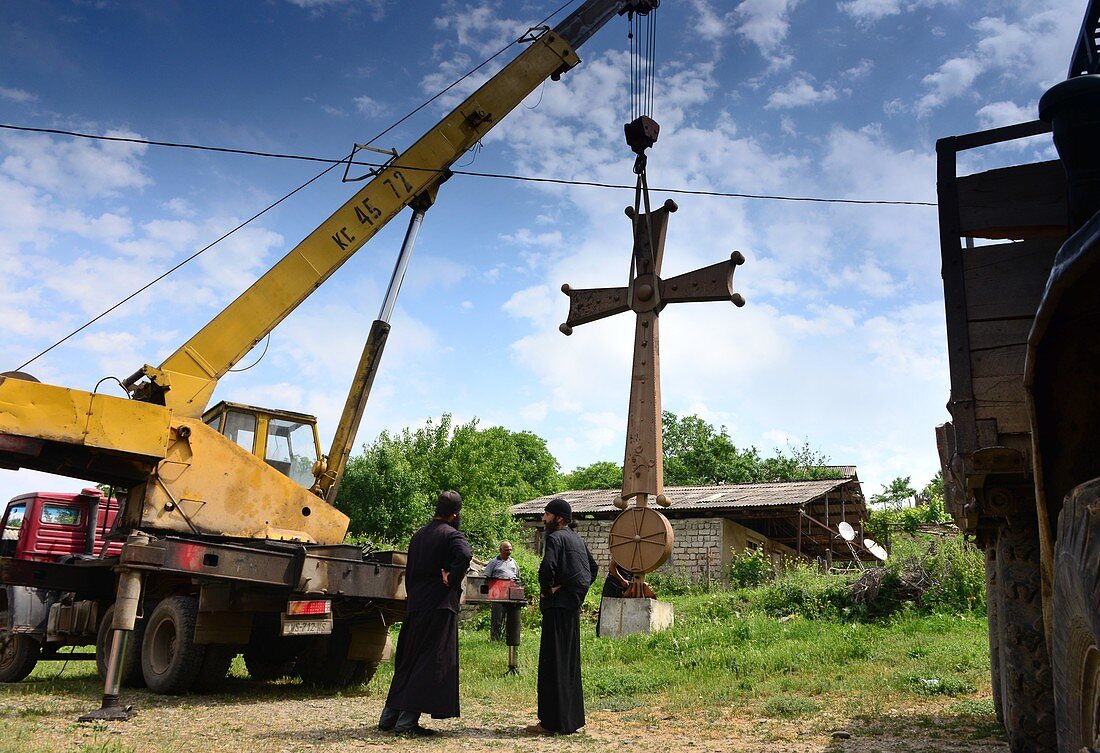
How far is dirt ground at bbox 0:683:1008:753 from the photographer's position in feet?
17.5

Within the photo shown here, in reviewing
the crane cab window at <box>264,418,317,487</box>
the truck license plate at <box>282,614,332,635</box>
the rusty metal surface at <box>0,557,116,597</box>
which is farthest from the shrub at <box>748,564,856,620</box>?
the rusty metal surface at <box>0,557,116,597</box>

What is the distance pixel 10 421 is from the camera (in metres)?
7.16

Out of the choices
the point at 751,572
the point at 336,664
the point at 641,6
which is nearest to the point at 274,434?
the point at 336,664

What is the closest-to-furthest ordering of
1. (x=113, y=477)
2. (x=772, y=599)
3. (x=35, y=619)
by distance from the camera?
(x=113, y=477) → (x=35, y=619) → (x=772, y=599)

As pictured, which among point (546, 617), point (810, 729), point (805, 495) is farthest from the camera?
point (805, 495)

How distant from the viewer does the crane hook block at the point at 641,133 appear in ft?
34.6

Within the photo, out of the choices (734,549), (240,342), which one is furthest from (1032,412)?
(734,549)

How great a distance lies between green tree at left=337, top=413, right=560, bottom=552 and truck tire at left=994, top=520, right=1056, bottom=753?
23.2 metres

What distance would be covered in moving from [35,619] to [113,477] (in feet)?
10.6

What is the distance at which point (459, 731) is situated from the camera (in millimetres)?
6109

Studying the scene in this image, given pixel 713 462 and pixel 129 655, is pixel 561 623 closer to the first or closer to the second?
pixel 129 655

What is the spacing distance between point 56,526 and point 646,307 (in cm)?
829

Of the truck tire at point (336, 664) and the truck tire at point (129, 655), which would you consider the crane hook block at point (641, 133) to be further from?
the truck tire at point (129, 655)

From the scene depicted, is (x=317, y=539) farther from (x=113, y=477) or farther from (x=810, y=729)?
(x=810, y=729)
